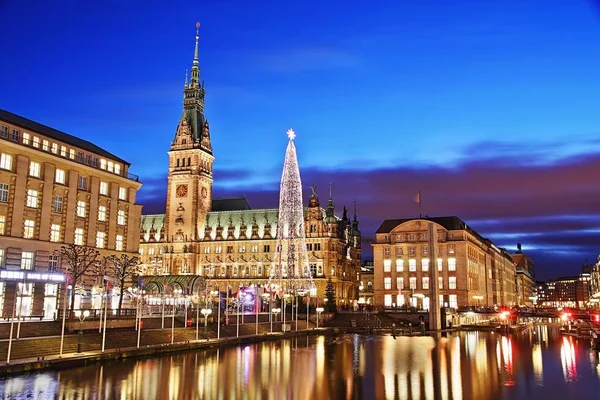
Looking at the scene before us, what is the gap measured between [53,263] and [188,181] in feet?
324

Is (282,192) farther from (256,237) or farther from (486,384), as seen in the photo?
(256,237)

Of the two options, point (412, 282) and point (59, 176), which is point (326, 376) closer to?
point (59, 176)

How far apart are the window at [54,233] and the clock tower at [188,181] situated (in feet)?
310

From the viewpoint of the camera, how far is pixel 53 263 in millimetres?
81750

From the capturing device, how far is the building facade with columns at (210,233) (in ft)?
551

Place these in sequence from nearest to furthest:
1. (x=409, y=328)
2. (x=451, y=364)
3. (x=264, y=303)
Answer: (x=451, y=364) → (x=409, y=328) → (x=264, y=303)

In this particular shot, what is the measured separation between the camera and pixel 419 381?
48.1 meters

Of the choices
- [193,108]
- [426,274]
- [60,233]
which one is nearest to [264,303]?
[426,274]

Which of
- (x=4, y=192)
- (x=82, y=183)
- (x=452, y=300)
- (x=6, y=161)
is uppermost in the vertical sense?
(x=6, y=161)

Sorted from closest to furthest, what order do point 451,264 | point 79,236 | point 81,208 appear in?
point 79,236, point 81,208, point 451,264

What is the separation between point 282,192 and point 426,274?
63421mm

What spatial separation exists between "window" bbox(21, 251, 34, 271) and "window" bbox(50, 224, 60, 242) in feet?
14.7

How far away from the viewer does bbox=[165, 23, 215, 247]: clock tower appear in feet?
587

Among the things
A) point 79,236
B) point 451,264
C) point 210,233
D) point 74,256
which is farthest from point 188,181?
point 74,256
